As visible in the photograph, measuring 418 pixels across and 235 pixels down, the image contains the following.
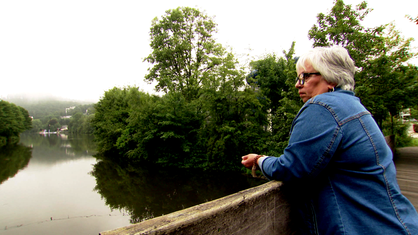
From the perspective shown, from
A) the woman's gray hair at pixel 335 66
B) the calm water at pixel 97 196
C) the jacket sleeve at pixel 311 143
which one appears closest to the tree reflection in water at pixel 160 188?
the calm water at pixel 97 196

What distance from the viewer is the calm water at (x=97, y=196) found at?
864 cm

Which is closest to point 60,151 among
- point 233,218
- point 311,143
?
point 233,218

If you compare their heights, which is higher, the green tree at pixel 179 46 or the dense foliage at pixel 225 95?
the green tree at pixel 179 46

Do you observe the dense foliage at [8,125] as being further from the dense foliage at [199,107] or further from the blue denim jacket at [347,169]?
the blue denim jacket at [347,169]

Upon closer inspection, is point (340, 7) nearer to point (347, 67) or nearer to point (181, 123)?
point (347, 67)

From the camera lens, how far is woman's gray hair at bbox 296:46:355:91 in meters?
1.11

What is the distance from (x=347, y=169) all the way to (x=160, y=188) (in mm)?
12671

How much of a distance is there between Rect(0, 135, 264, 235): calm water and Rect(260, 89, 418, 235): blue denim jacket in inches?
359

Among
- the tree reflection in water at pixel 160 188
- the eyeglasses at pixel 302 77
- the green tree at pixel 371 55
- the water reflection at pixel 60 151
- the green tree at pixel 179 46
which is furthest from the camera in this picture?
the water reflection at pixel 60 151

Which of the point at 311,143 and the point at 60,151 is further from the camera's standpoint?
the point at 60,151

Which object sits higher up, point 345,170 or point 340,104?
point 340,104

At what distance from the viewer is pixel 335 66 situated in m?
1.13

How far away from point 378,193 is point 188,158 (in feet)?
51.4

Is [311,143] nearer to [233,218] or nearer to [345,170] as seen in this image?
A: [345,170]
